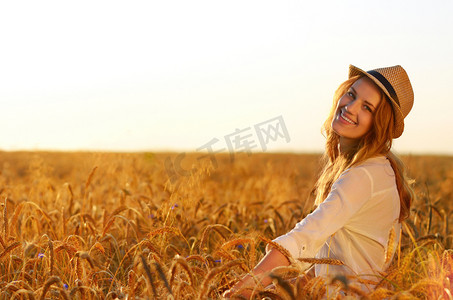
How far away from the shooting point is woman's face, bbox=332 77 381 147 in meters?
2.67

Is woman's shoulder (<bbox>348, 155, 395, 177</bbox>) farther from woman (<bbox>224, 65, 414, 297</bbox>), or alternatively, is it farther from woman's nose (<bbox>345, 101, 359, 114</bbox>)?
woman's nose (<bbox>345, 101, 359, 114</bbox>)

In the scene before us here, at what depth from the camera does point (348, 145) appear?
9.11 ft

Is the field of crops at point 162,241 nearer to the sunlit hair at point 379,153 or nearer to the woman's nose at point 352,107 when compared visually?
the sunlit hair at point 379,153

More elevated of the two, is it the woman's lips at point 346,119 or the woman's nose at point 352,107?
the woman's nose at point 352,107

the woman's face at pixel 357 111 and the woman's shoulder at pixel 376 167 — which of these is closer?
the woman's shoulder at pixel 376 167

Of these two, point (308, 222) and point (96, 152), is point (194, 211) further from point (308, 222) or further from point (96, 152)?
point (308, 222)

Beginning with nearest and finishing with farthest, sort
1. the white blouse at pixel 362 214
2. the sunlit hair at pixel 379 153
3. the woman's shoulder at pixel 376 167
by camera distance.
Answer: the white blouse at pixel 362 214
the woman's shoulder at pixel 376 167
the sunlit hair at pixel 379 153

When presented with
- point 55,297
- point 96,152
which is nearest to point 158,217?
point 55,297

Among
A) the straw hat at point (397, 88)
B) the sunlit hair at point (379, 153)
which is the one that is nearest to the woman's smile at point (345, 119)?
the sunlit hair at point (379, 153)

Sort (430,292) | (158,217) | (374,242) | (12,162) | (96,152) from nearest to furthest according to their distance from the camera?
(430,292), (374,242), (158,217), (96,152), (12,162)

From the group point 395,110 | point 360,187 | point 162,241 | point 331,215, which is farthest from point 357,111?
point 162,241

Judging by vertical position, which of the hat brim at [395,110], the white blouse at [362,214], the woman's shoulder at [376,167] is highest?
the hat brim at [395,110]

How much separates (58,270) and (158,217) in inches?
27.0

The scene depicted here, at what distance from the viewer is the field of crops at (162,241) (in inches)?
75.6
